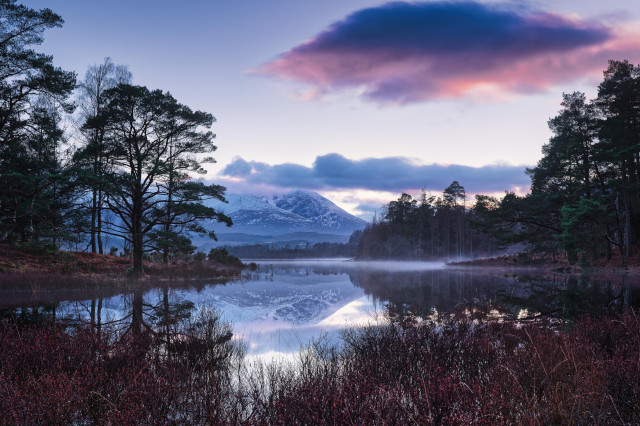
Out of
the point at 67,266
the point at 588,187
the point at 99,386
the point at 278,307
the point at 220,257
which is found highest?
the point at 588,187

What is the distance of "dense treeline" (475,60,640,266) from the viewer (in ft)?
117

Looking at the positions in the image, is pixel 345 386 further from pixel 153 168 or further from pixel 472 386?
pixel 153 168

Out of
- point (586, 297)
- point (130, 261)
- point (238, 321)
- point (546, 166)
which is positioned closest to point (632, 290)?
point (586, 297)

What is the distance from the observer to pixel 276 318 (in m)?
17.4

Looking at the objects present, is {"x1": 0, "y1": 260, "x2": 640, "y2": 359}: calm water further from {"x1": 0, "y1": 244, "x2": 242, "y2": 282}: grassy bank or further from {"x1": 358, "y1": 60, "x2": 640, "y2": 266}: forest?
{"x1": 358, "y1": 60, "x2": 640, "y2": 266}: forest

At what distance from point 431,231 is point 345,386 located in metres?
97.2

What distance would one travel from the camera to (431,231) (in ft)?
320

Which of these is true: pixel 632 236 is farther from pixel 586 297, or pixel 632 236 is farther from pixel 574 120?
pixel 586 297

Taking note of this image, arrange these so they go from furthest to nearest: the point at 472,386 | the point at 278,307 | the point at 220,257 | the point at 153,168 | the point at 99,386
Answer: the point at 220,257 → the point at 153,168 → the point at 278,307 → the point at 99,386 → the point at 472,386

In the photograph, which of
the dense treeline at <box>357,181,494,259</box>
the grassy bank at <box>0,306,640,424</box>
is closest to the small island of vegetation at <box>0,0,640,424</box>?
the grassy bank at <box>0,306,640,424</box>

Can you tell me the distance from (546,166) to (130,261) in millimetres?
49848

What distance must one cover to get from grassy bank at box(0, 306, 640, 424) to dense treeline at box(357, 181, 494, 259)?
285 ft

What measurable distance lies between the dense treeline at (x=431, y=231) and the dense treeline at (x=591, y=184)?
155 feet

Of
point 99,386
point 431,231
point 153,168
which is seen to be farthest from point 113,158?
point 431,231
